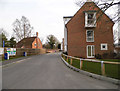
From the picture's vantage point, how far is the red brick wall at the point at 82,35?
604 inches

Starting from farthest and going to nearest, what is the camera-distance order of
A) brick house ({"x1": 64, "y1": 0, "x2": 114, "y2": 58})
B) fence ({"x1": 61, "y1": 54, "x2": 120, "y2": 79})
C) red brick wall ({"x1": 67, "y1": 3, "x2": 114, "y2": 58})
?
red brick wall ({"x1": 67, "y1": 3, "x2": 114, "y2": 58})
brick house ({"x1": 64, "y1": 0, "x2": 114, "y2": 58})
fence ({"x1": 61, "y1": 54, "x2": 120, "y2": 79})

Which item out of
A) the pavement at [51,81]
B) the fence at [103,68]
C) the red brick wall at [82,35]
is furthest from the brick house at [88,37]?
the pavement at [51,81]

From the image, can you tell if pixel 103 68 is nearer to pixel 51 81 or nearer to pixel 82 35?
pixel 51 81

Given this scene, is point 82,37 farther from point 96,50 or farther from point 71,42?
point 96,50

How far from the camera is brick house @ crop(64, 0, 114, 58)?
49.9 feet

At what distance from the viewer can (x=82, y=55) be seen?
15.4 metres

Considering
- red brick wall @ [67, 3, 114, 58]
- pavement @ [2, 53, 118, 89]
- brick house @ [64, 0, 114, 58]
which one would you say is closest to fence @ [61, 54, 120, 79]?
pavement @ [2, 53, 118, 89]

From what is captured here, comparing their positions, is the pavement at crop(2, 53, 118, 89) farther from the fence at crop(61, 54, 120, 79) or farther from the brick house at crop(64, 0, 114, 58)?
the brick house at crop(64, 0, 114, 58)

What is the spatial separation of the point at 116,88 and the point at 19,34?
24.3 metres

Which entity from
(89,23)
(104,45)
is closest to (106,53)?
(104,45)

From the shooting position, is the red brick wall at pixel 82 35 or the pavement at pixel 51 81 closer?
the pavement at pixel 51 81

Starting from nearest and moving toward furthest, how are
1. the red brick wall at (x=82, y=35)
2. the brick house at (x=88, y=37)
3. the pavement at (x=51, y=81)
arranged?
the pavement at (x=51, y=81), the brick house at (x=88, y=37), the red brick wall at (x=82, y=35)

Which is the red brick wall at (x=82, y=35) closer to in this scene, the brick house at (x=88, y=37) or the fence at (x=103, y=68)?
the brick house at (x=88, y=37)

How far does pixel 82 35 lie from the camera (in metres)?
15.7
